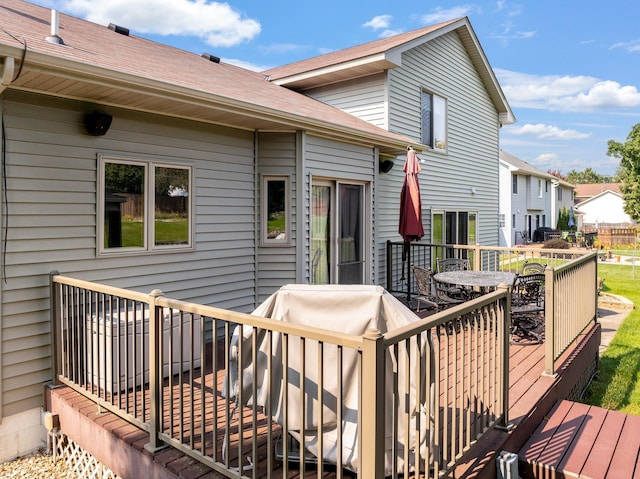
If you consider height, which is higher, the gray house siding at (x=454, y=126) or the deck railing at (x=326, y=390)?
the gray house siding at (x=454, y=126)

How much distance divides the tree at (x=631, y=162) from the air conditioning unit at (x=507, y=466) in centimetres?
4429

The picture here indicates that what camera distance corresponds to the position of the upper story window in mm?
10172

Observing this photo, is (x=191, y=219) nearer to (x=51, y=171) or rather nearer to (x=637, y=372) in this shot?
(x=51, y=171)

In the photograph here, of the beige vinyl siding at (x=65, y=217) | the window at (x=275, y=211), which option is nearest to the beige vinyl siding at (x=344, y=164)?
the window at (x=275, y=211)

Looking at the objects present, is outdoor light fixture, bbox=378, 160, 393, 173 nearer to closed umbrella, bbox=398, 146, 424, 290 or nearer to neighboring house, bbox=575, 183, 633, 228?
closed umbrella, bbox=398, 146, 424, 290

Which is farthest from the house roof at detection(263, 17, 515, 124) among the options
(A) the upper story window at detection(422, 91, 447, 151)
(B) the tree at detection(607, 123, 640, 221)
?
(B) the tree at detection(607, 123, 640, 221)

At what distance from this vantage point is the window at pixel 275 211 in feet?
20.1

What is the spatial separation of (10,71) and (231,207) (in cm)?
296

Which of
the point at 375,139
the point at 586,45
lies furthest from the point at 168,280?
the point at 586,45

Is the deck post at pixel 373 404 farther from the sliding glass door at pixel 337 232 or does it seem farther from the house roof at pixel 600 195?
the house roof at pixel 600 195

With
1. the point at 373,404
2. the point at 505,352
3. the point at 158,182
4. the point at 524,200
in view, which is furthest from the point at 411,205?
the point at 524,200

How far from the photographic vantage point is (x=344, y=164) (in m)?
6.83

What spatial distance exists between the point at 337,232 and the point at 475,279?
2.21m

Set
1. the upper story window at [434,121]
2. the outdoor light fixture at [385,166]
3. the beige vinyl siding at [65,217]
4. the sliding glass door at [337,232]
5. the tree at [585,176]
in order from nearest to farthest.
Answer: the beige vinyl siding at [65,217] → the sliding glass door at [337,232] → the outdoor light fixture at [385,166] → the upper story window at [434,121] → the tree at [585,176]
